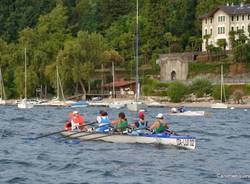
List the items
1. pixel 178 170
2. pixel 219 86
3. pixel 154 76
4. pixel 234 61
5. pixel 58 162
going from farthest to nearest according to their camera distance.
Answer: pixel 154 76 → pixel 234 61 → pixel 219 86 → pixel 58 162 → pixel 178 170

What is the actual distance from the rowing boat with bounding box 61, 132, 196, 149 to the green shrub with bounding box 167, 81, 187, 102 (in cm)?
6837

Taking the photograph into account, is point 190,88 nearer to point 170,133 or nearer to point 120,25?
point 120,25

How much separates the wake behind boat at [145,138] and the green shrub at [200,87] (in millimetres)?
70040

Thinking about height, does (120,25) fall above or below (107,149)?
above

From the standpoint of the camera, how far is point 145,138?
41.4 m

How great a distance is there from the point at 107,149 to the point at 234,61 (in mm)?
83804

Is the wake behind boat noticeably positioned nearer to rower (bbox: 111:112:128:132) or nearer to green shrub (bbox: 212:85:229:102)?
rower (bbox: 111:112:128:132)

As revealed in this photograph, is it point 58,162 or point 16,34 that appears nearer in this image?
point 58,162

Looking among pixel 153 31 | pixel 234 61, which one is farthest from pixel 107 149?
pixel 153 31

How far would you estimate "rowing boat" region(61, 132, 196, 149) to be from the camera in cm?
3997

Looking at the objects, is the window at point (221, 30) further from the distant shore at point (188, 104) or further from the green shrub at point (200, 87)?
the distant shore at point (188, 104)

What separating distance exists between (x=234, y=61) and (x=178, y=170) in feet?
296

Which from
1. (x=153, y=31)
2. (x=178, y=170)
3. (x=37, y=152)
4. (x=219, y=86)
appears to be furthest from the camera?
(x=153, y=31)

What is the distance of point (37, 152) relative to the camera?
131 ft
